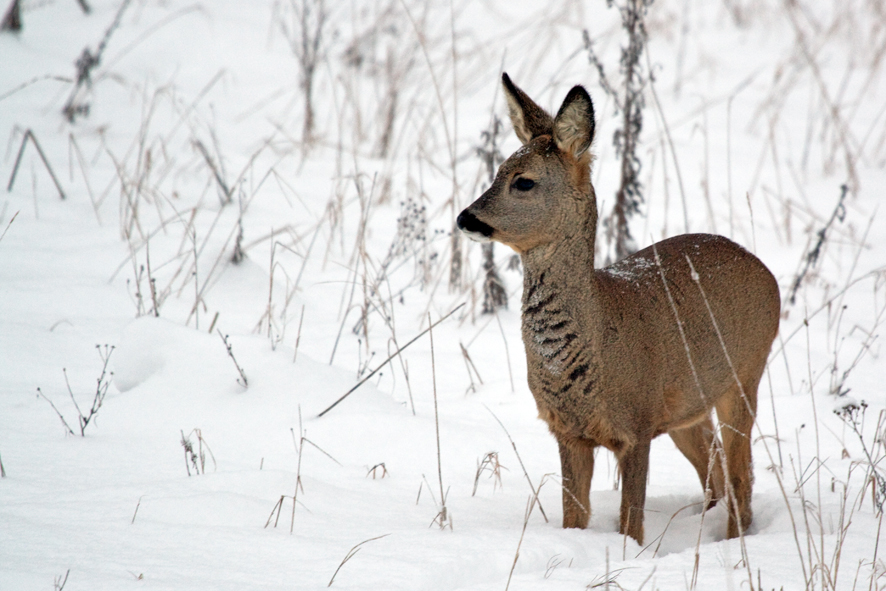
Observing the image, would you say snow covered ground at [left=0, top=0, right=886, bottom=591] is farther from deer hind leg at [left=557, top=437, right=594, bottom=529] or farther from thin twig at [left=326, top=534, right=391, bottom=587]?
deer hind leg at [left=557, top=437, right=594, bottom=529]

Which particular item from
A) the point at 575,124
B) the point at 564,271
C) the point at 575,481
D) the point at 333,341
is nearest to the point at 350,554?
the point at 575,481

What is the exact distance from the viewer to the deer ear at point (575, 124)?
10.6 feet

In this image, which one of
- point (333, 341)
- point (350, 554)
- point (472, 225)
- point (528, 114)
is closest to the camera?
point (350, 554)

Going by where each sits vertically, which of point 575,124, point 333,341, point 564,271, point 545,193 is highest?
point 575,124

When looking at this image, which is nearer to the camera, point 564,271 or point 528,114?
point 564,271

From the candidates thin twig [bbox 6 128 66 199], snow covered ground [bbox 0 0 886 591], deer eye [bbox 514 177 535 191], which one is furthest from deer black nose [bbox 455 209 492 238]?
thin twig [bbox 6 128 66 199]

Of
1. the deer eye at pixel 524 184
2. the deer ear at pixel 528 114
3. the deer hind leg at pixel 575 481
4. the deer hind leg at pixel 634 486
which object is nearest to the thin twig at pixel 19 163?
the deer ear at pixel 528 114

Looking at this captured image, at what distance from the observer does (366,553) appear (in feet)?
9.29

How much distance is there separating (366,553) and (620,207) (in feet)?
13.0

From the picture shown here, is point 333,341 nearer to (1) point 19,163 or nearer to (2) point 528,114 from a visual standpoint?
(2) point 528,114

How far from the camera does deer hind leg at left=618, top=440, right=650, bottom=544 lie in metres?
3.38

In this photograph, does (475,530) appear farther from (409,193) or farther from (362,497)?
(409,193)

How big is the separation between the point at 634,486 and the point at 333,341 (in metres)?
2.84

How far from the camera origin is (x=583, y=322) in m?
3.36
